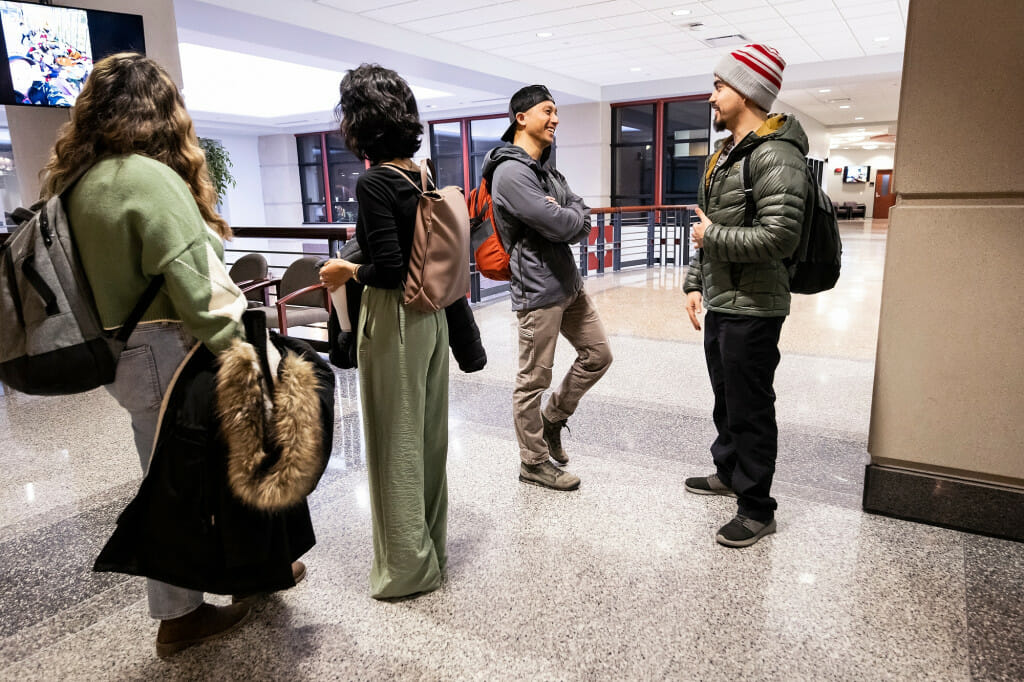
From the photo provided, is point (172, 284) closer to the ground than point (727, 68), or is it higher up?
closer to the ground

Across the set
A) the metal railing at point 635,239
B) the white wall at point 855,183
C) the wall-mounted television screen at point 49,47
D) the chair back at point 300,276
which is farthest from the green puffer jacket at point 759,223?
the white wall at point 855,183

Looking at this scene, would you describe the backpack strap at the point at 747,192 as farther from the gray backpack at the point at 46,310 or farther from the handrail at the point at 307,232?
the handrail at the point at 307,232

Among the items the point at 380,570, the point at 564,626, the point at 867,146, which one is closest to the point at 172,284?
the point at 380,570

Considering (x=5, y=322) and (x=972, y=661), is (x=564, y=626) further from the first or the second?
(x=5, y=322)

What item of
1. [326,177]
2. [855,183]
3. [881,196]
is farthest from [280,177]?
[881,196]

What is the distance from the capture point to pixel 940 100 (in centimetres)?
223

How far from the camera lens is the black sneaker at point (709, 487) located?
272 centimetres

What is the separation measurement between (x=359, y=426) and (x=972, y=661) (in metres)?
2.76

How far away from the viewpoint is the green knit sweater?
4.66ft

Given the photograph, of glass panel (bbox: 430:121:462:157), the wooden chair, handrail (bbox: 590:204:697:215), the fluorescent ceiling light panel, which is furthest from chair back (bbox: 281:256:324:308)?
glass panel (bbox: 430:121:462:157)

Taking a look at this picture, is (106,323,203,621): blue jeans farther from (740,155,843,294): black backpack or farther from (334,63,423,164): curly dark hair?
(740,155,843,294): black backpack

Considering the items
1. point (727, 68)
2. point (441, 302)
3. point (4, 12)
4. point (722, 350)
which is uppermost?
point (4, 12)

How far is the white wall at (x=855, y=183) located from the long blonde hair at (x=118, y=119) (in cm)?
3363

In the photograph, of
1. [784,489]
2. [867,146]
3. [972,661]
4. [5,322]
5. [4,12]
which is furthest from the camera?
[867,146]
